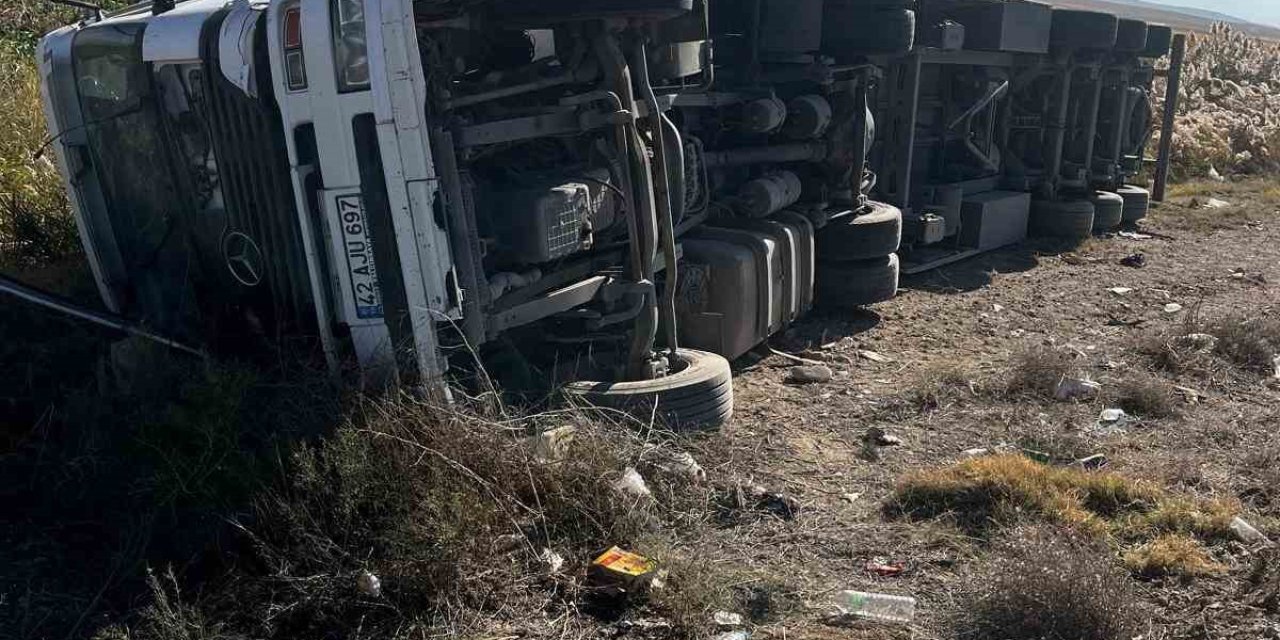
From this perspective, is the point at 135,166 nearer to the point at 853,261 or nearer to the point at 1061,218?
the point at 853,261

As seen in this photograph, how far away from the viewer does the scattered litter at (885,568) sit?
3980 millimetres

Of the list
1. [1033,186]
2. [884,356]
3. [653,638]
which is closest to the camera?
[653,638]

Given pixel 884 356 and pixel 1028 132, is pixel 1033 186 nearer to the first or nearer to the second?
pixel 1028 132

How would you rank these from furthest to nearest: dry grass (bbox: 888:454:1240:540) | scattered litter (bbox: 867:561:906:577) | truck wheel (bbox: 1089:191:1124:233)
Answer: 1. truck wheel (bbox: 1089:191:1124:233)
2. dry grass (bbox: 888:454:1240:540)
3. scattered litter (bbox: 867:561:906:577)

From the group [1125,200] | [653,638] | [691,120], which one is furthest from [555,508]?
[1125,200]

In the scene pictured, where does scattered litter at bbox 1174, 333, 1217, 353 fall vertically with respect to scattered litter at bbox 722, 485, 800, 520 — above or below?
below

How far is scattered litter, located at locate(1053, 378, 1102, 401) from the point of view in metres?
5.96

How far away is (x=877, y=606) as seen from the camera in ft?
12.2

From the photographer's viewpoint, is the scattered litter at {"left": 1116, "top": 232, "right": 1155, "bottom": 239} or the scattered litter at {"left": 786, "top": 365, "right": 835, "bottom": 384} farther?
the scattered litter at {"left": 1116, "top": 232, "right": 1155, "bottom": 239}

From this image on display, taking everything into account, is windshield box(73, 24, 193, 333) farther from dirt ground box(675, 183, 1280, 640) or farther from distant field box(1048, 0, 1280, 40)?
distant field box(1048, 0, 1280, 40)

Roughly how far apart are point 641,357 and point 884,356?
2.33 meters

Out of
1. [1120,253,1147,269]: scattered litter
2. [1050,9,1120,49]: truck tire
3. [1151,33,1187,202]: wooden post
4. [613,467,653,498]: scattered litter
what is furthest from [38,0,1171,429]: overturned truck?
[1151,33,1187,202]: wooden post

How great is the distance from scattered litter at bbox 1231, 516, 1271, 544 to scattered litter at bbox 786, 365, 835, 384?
8.14 ft

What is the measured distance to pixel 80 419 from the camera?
4.62 meters
